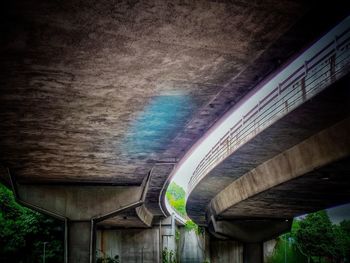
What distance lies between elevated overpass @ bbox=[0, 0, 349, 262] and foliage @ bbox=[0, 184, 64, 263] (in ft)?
48.8

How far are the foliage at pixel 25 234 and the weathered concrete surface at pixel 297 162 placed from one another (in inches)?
643

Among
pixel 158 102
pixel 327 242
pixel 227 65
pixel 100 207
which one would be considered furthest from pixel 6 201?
pixel 327 242

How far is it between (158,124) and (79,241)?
10393 mm

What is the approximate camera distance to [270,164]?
16219 mm

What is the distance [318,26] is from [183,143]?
325 inches

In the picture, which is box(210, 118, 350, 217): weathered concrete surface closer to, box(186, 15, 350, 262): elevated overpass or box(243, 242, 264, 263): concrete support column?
box(186, 15, 350, 262): elevated overpass

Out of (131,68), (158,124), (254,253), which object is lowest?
(254,253)

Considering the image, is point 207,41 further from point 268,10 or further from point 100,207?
point 100,207

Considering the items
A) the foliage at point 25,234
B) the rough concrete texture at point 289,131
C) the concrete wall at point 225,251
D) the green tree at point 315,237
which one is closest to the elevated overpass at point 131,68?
the rough concrete texture at point 289,131

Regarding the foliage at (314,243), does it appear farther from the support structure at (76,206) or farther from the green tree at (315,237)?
the support structure at (76,206)

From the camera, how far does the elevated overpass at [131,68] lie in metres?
6.69

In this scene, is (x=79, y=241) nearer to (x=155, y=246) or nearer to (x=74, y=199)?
(x=74, y=199)

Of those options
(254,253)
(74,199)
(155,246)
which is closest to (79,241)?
(74,199)

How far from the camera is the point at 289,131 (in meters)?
12.1
